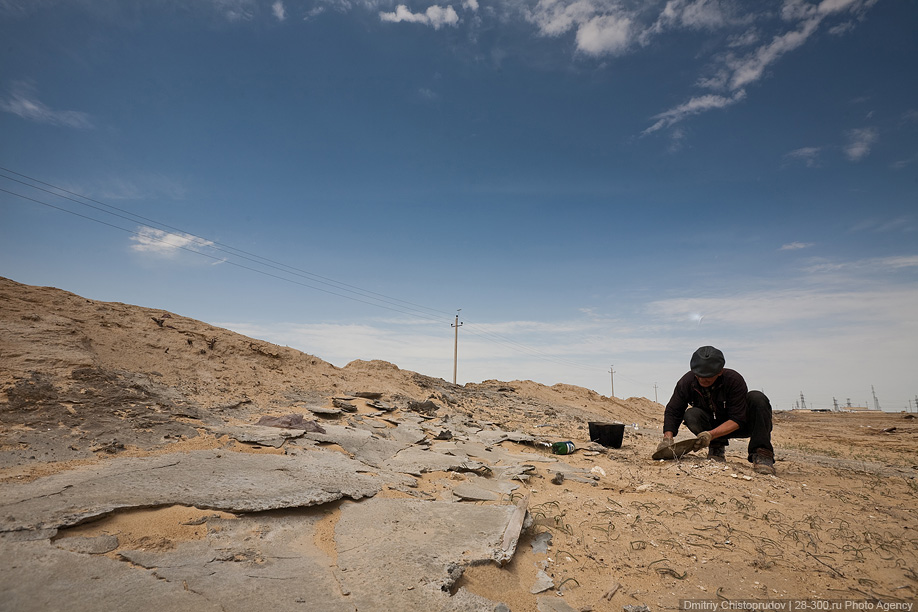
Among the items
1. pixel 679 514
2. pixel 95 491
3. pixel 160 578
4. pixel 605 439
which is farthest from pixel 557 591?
pixel 605 439

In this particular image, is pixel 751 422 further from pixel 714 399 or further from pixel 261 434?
pixel 261 434

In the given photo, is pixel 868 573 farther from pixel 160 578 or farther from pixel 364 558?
pixel 160 578

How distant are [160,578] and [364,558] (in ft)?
3.24

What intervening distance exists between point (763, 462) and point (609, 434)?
2.89 m

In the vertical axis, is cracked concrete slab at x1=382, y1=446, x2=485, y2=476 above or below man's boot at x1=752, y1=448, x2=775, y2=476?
below

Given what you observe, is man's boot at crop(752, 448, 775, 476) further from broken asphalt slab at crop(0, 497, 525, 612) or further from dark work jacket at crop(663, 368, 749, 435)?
broken asphalt slab at crop(0, 497, 525, 612)

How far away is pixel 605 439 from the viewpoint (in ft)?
25.3

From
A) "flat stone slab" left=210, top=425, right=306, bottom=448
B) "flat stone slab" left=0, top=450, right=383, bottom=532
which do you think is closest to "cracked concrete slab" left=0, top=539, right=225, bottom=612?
"flat stone slab" left=0, top=450, right=383, bottom=532

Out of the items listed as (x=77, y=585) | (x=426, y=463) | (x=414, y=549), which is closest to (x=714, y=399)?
(x=426, y=463)

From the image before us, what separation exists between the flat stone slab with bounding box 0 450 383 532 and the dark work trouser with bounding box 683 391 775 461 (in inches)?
149

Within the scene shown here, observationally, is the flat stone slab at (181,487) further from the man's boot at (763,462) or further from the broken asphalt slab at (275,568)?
the man's boot at (763,462)

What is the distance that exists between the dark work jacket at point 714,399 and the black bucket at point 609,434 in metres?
2.06

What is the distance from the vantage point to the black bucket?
7555 mm

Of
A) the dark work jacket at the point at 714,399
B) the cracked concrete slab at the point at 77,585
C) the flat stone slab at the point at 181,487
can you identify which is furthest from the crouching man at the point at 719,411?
the cracked concrete slab at the point at 77,585
